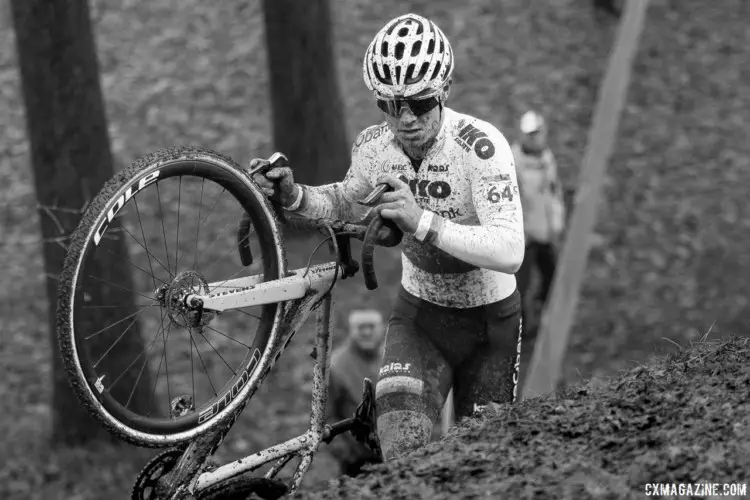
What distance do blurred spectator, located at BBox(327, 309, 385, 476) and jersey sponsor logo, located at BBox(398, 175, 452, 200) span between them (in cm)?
280

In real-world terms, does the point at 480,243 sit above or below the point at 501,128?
below

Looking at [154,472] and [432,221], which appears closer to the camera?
[154,472]

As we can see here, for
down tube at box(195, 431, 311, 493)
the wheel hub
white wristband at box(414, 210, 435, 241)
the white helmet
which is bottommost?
down tube at box(195, 431, 311, 493)

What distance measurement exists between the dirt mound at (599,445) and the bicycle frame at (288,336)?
0.72 meters

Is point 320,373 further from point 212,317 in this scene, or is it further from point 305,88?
point 305,88

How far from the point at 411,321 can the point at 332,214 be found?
28.0 inches

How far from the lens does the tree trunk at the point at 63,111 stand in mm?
9961

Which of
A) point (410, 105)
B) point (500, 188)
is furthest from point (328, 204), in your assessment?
point (500, 188)

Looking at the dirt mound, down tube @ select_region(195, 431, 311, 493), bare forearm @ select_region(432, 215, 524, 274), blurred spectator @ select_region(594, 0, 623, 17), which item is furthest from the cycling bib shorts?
blurred spectator @ select_region(594, 0, 623, 17)

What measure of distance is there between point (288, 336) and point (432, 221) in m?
0.89

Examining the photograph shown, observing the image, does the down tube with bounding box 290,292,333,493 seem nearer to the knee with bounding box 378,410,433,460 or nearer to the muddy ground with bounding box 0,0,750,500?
the knee with bounding box 378,410,433,460

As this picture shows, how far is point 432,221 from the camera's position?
18.0ft

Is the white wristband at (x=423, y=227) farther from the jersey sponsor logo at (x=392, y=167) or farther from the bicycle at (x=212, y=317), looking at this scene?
the jersey sponsor logo at (x=392, y=167)

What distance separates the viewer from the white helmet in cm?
579
